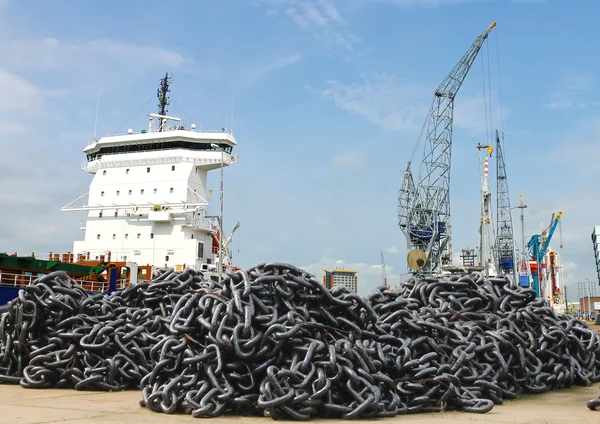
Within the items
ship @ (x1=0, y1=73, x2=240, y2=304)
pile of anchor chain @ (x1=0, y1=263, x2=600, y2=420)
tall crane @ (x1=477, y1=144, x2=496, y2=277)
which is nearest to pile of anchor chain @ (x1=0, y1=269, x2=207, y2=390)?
pile of anchor chain @ (x1=0, y1=263, x2=600, y2=420)

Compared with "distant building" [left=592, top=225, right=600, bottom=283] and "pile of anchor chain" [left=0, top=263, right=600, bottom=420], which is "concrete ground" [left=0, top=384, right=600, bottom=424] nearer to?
"pile of anchor chain" [left=0, top=263, right=600, bottom=420]

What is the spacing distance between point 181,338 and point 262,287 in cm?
85

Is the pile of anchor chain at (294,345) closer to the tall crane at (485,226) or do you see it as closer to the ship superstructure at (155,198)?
the ship superstructure at (155,198)

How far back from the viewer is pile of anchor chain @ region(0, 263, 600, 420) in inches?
171

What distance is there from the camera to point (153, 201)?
1089 inches

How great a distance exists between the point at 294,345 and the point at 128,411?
4.95ft

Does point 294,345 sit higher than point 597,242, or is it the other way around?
point 597,242

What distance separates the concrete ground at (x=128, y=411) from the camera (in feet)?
13.4

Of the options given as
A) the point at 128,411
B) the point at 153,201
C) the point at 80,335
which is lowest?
Result: the point at 128,411

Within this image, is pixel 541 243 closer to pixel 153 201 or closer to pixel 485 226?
pixel 485 226

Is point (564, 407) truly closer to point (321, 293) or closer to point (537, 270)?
point (321, 293)

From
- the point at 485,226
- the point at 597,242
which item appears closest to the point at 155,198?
the point at 485,226

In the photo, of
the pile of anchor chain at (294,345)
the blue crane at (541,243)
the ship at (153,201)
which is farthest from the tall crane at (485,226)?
the pile of anchor chain at (294,345)

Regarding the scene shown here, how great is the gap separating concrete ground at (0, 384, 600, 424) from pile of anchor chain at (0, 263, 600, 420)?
0.12 metres
